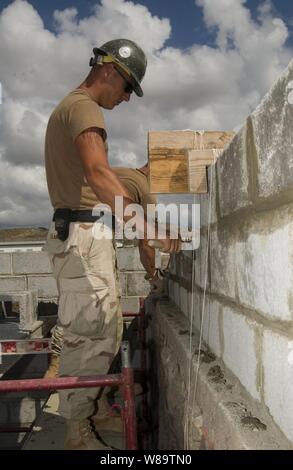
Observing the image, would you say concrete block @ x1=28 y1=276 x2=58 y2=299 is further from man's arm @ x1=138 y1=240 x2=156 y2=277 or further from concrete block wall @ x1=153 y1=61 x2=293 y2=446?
concrete block wall @ x1=153 y1=61 x2=293 y2=446

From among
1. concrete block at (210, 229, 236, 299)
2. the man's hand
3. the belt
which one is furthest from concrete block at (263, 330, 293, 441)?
the belt

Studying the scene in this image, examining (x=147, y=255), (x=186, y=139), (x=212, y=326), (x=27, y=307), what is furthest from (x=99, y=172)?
(x=27, y=307)

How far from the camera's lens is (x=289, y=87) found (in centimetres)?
113

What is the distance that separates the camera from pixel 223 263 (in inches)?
72.9

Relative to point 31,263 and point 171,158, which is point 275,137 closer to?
point 171,158

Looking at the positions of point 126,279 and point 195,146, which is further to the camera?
point 126,279

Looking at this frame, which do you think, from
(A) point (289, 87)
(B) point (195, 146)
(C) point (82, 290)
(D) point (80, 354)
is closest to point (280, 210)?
(A) point (289, 87)

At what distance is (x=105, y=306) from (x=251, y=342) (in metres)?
1.23

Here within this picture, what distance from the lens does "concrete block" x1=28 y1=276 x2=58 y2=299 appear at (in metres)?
5.87

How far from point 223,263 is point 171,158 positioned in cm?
59

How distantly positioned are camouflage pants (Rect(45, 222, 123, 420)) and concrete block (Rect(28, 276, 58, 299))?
3408mm

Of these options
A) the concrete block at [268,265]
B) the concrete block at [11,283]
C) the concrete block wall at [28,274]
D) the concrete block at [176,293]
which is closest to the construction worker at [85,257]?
the concrete block at [176,293]

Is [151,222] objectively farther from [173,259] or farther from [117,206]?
[173,259]

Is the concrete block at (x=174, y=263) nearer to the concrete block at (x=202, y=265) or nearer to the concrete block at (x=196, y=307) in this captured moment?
the concrete block at (x=196, y=307)
